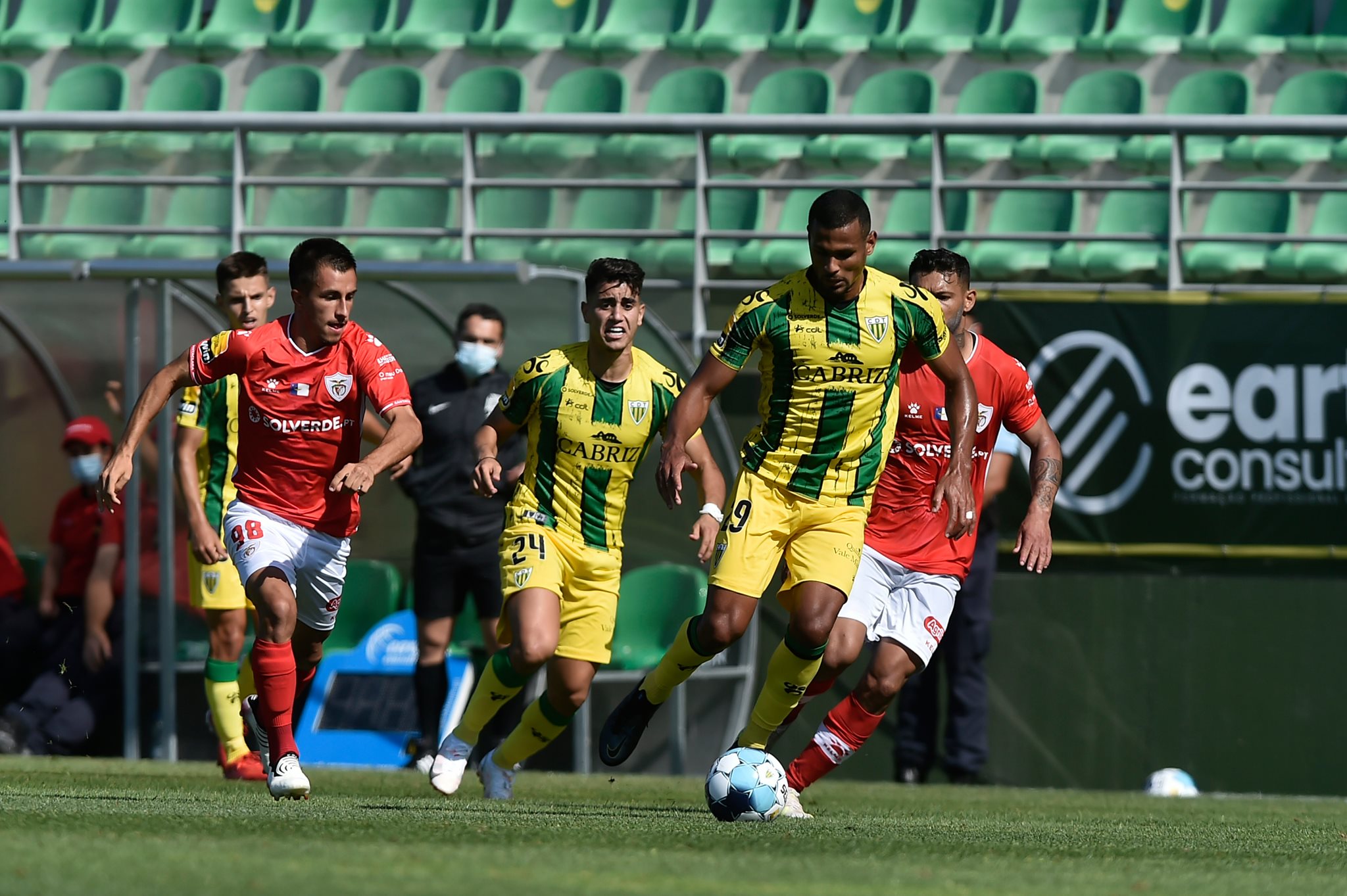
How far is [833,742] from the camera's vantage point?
7535mm

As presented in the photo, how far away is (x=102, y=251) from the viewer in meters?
15.0

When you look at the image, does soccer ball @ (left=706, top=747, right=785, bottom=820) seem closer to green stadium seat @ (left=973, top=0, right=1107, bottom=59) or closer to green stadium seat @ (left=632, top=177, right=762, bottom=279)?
green stadium seat @ (left=632, top=177, right=762, bottom=279)

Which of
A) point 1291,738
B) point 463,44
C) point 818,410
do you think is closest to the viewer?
point 818,410

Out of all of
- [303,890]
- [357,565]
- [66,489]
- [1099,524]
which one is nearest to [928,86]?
[1099,524]

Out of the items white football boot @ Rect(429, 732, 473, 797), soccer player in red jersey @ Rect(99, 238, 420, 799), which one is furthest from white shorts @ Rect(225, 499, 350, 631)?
white football boot @ Rect(429, 732, 473, 797)

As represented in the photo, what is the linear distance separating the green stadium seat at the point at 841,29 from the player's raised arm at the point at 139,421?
9201 millimetres

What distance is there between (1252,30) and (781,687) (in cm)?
997

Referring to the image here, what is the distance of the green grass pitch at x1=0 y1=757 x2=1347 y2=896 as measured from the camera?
455 cm

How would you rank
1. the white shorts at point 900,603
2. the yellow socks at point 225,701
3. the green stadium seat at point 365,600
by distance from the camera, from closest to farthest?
the white shorts at point 900,603, the yellow socks at point 225,701, the green stadium seat at point 365,600

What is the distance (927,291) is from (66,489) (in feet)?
19.9

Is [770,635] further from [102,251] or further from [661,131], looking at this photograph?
[102,251]

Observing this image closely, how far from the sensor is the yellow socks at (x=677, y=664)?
7.23 metres

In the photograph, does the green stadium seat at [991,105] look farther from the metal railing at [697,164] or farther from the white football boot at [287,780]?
the white football boot at [287,780]

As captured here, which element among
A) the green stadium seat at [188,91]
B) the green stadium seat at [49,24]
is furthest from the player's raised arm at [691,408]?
the green stadium seat at [49,24]
